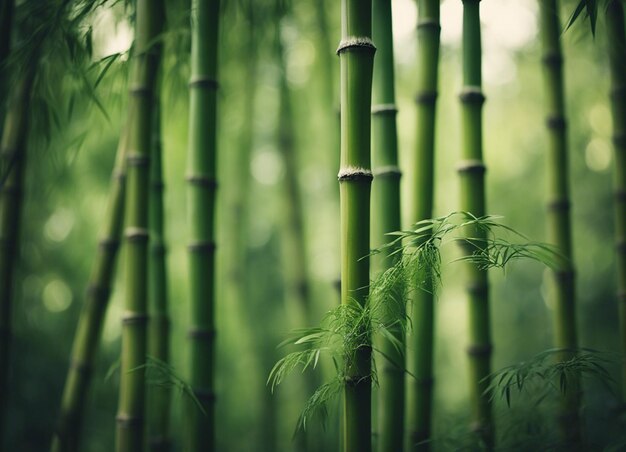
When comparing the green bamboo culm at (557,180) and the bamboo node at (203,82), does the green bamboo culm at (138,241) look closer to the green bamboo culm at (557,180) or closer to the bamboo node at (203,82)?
the bamboo node at (203,82)

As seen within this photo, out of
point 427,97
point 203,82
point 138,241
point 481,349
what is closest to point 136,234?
point 138,241

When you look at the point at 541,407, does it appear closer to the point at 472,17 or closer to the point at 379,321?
the point at 379,321

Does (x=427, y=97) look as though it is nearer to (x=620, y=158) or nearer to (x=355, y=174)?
(x=355, y=174)

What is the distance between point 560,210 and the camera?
1.61m

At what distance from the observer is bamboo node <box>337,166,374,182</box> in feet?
3.21

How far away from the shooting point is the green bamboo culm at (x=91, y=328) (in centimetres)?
154

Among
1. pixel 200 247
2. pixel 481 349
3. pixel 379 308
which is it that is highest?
pixel 200 247

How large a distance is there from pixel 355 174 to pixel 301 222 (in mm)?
1648

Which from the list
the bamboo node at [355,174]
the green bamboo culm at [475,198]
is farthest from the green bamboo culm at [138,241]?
the green bamboo culm at [475,198]

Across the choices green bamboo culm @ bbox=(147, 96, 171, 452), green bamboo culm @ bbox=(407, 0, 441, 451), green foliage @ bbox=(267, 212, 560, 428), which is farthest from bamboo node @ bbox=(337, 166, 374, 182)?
green bamboo culm @ bbox=(147, 96, 171, 452)

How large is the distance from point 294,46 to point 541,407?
2.12 metres

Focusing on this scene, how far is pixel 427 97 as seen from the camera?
54.3 inches

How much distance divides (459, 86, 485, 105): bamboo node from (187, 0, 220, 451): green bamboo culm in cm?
60

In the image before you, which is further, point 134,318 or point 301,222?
point 301,222
